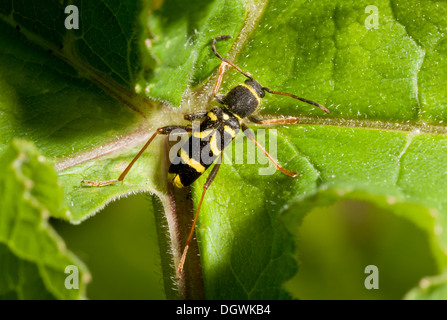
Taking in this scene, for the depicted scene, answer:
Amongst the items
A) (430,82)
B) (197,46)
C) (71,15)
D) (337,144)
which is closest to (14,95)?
(71,15)

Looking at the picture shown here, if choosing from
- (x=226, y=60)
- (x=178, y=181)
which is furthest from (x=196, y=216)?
(x=226, y=60)

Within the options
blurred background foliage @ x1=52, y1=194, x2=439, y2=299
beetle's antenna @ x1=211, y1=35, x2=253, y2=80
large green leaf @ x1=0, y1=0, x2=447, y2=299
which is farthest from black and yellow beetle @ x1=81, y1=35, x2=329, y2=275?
blurred background foliage @ x1=52, y1=194, x2=439, y2=299

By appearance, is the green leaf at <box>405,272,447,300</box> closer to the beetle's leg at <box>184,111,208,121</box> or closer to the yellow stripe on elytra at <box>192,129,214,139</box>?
the yellow stripe on elytra at <box>192,129,214,139</box>

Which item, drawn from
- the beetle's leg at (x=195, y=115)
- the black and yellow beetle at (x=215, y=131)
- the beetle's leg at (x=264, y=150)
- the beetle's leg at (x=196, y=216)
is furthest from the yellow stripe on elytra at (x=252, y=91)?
the beetle's leg at (x=196, y=216)

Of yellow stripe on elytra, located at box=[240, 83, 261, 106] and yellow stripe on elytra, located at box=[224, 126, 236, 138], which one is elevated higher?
yellow stripe on elytra, located at box=[240, 83, 261, 106]

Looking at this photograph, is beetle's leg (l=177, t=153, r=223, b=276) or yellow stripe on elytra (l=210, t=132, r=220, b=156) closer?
beetle's leg (l=177, t=153, r=223, b=276)

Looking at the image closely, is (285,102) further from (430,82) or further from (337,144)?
(430,82)
